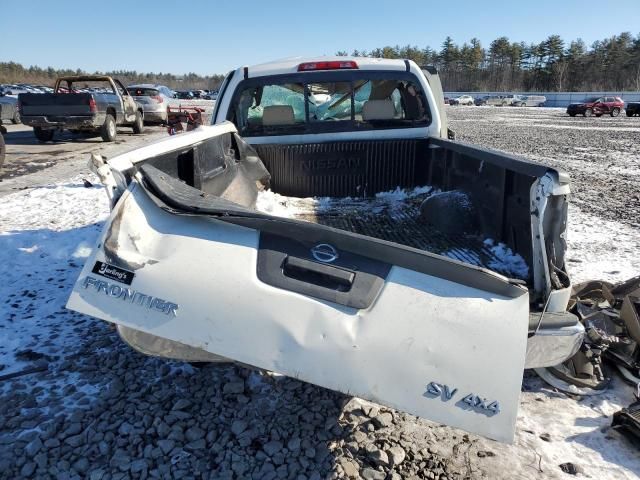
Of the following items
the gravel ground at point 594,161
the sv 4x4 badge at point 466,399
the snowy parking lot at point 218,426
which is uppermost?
the sv 4x4 badge at point 466,399

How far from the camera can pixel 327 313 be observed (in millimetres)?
1804

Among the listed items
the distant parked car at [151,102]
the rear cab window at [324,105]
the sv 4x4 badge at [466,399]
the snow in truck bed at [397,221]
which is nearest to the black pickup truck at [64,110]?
the distant parked car at [151,102]

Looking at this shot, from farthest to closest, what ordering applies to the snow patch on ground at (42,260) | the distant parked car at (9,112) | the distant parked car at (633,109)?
the distant parked car at (633,109) < the distant parked car at (9,112) < the snow patch on ground at (42,260)

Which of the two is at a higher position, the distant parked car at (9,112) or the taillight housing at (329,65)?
the taillight housing at (329,65)

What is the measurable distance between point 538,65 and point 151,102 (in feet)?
322

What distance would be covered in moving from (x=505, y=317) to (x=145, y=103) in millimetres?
21830

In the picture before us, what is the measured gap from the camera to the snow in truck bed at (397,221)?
296 centimetres

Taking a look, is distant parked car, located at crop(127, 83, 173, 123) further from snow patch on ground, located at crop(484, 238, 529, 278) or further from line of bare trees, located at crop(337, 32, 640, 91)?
line of bare trees, located at crop(337, 32, 640, 91)

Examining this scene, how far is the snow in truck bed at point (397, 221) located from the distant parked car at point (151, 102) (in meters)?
18.4

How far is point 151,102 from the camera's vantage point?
2109 cm

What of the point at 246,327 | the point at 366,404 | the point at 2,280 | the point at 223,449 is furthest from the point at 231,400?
the point at 2,280

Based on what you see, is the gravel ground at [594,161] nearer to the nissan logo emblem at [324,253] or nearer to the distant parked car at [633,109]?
the nissan logo emblem at [324,253]

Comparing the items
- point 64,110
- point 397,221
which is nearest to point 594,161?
point 397,221

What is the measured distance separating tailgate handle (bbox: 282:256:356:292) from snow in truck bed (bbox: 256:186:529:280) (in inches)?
46.9
